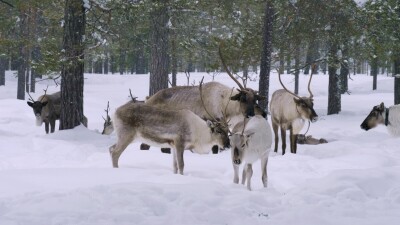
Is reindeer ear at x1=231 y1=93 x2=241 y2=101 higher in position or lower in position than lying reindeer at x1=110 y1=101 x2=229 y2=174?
higher

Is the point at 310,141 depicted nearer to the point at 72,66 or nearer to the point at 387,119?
the point at 387,119

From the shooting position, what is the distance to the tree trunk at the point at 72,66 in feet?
36.3

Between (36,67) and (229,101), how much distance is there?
4.43 meters

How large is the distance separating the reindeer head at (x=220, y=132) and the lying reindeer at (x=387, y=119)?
198 inches

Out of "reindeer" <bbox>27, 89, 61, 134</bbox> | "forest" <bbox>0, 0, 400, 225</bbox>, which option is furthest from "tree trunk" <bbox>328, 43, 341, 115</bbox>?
"reindeer" <bbox>27, 89, 61, 134</bbox>

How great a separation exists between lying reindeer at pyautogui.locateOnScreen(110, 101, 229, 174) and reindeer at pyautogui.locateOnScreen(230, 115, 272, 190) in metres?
0.80

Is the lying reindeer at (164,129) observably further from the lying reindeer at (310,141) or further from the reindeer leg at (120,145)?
the lying reindeer at (310,141)

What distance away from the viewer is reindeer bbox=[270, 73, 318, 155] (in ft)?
33.7

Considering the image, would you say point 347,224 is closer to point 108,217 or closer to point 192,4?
point 108,217

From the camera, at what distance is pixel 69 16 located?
11.3 metres

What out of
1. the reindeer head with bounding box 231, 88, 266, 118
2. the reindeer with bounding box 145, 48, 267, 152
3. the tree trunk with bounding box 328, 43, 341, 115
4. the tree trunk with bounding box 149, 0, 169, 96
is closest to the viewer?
the reindeer head with bounding box 231, 88, 266, 118

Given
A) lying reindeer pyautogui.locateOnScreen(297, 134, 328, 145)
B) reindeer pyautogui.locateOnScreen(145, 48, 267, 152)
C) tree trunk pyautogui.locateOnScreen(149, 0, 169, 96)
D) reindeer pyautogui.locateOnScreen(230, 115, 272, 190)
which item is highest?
tree trunk pyautogui.locateOnScreen(149, 0, 169, 96)

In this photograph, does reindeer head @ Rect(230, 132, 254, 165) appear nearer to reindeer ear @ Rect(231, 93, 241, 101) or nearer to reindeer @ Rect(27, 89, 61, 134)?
reindeer ear @ Rect(231, 93, 241, 101)

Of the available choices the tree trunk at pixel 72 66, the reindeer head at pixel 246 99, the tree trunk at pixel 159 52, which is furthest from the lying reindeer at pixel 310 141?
the tree trunk at pixel 72 66
